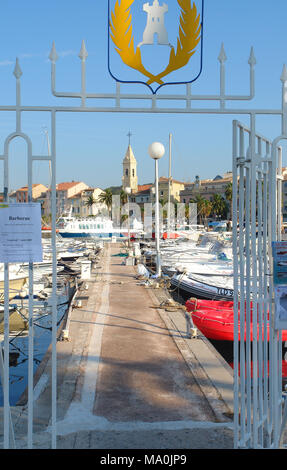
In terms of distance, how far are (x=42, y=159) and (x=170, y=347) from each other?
18.6 feet

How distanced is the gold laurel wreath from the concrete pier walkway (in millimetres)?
3964

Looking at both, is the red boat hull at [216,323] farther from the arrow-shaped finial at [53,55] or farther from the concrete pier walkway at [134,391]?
the arrow-shaped finial at [53,55]

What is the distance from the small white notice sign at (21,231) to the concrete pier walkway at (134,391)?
6.96 ft

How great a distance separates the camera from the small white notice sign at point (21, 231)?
4.49 meters

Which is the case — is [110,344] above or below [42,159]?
below

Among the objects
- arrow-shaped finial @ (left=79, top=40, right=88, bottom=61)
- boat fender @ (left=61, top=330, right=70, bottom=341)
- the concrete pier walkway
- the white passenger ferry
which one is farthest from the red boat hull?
the white passenger ferry

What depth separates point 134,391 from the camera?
22.0 feet

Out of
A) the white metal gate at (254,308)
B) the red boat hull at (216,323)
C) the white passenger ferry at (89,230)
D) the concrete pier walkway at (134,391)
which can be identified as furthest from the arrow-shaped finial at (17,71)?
the white passenger ferry at (89,230)

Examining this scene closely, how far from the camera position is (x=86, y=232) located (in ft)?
200

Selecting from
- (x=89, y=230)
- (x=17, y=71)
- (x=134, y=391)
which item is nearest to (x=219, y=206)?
(x=89, y=230)

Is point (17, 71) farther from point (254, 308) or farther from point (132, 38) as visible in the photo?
point (254, 308)

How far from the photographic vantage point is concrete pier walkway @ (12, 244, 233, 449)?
518cm
